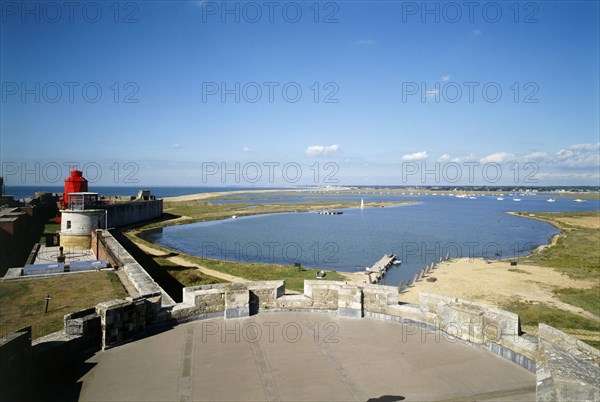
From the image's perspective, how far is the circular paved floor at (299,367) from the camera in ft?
15.6

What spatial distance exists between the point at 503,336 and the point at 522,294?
2576 cm

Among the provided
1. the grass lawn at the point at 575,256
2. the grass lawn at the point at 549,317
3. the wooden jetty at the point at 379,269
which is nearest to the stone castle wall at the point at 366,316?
the grass lawn at the point at 549,317

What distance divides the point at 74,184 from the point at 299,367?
39113 millimetres

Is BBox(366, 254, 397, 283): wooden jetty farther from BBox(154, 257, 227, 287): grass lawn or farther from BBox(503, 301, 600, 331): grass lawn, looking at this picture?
BBox(154, 257, 227, 287): grass lawn

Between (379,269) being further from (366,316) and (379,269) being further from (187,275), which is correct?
(366,316)

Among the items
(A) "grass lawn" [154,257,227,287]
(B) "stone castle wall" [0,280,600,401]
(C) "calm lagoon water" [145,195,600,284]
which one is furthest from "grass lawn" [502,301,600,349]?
(A) "grass lawn" [154,257,227,287]

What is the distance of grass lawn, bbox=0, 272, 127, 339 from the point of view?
12352 millimetres

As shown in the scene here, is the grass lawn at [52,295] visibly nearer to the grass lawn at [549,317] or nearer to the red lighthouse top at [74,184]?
the red lighthouse top at [74,184]

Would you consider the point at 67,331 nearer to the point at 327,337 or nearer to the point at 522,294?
the point at 327,337

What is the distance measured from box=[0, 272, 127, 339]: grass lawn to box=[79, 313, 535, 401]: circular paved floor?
27.1 feet

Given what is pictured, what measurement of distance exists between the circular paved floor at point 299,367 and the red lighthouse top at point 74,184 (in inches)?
1442

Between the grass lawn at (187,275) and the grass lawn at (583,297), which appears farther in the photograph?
the grass lawn at (187,275)

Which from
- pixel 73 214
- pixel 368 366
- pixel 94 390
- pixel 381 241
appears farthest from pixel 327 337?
pixel 381 241

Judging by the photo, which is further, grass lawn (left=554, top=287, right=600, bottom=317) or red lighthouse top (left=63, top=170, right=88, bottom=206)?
red lighthouse top (left=63, top=170, right=88, bottom=206)
